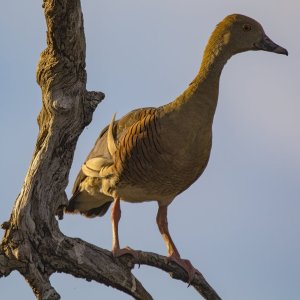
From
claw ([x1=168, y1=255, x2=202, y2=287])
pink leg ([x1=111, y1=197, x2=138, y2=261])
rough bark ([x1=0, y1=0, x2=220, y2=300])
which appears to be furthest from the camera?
claw ([x1=168, y1=255, x2=202, y2=287])

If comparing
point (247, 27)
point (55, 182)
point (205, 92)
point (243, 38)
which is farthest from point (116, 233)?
point (247, 27)


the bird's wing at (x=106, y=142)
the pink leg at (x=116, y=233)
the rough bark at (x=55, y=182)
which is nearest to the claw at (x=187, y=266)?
the pink leg at (x=116, y=233)

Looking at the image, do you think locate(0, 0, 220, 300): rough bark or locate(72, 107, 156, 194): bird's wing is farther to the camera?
locate(72, 107, 156, 194): bird's wing

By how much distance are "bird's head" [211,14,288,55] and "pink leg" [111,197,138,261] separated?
74.4 inches

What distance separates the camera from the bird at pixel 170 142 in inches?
348

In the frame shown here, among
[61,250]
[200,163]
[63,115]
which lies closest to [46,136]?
[63,115]

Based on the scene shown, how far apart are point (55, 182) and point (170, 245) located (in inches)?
75.2

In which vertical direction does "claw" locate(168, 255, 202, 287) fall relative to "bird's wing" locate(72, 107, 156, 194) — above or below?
below

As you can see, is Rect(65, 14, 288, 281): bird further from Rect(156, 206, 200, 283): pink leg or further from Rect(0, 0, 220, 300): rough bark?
Rect(0, 0, 220, 300): rough bark

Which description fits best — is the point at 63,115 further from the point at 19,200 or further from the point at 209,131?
the point at 209,131

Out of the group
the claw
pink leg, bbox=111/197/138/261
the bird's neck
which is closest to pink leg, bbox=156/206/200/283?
the claw

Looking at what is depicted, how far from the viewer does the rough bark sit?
Answer: 7.71 metres

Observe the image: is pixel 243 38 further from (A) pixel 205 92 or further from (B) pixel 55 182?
(B) pixel 55 182

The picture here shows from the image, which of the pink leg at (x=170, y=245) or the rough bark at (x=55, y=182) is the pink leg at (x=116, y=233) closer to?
the rough bark at (x=55, y=182)
